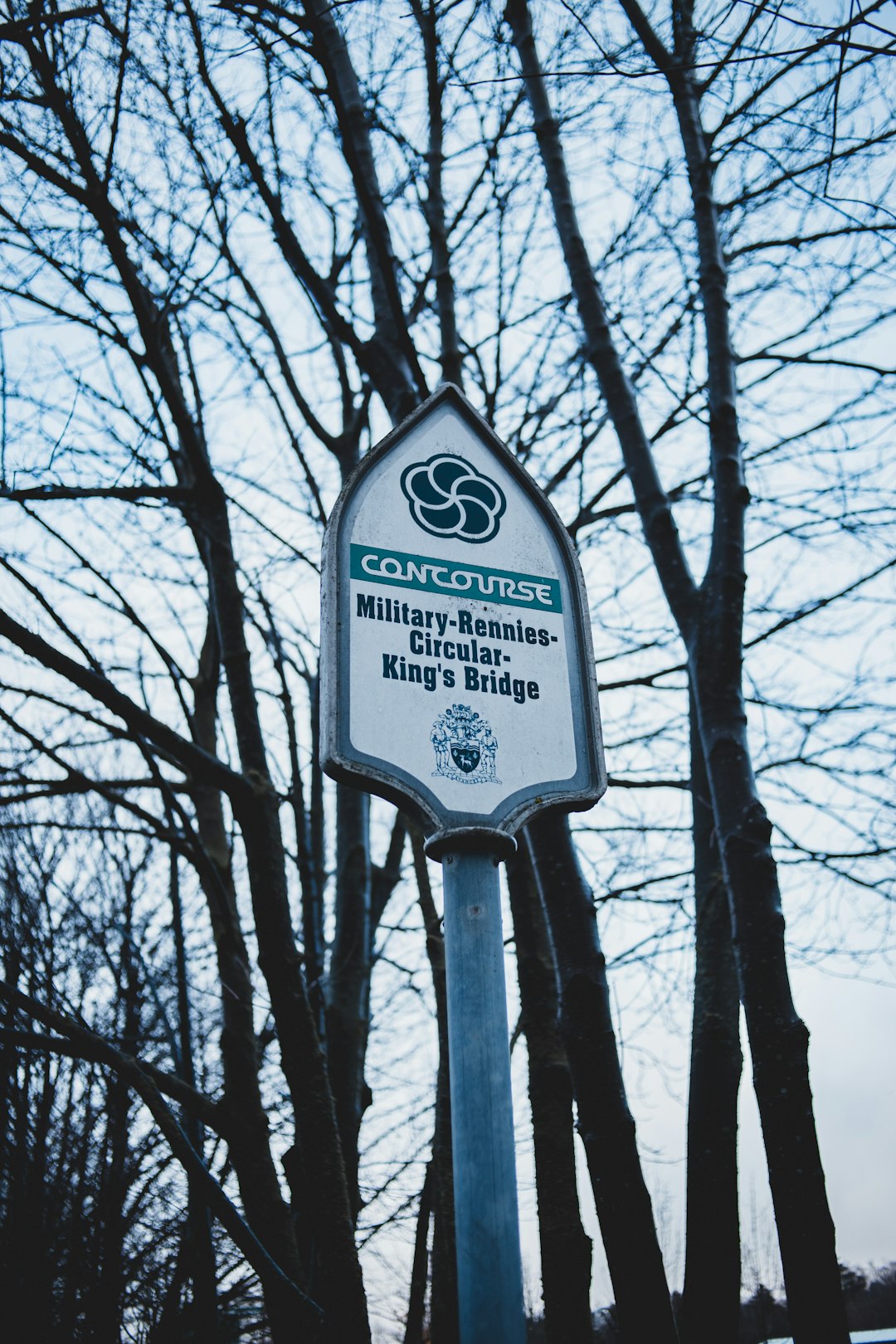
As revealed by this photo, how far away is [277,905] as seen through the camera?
4559mm

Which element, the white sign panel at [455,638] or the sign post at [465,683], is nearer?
the sign post at [465,683]

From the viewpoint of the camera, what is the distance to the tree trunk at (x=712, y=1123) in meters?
3.79

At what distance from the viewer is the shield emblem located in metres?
1.71

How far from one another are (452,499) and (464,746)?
46 centimetres

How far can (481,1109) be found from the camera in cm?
146

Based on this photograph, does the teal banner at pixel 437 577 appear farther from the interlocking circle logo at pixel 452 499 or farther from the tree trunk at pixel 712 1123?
the tree trunk at pixel 712 1123

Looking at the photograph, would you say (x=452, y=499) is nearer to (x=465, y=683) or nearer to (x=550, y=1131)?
(x=465, y=683)

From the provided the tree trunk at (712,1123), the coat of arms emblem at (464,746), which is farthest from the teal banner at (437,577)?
the tree trunk at (712,1123)

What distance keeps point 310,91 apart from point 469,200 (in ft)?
4.62

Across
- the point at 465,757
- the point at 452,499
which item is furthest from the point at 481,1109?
the point at 452,499

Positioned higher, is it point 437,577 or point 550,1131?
point 437,577

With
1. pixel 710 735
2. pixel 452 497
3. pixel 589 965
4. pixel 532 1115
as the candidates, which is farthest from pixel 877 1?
pixel 532 1115

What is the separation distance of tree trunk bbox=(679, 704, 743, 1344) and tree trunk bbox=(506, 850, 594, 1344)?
386 mm

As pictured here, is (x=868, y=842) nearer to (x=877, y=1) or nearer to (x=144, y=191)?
(x=877, y=1)
